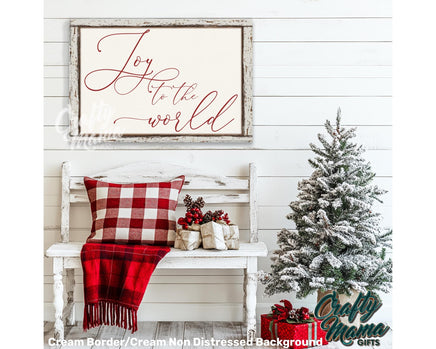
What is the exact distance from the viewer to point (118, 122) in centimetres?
293

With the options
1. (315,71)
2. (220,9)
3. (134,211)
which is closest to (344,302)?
(134,211)

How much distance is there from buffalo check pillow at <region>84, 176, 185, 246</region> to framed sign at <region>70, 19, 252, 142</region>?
12.2 inches

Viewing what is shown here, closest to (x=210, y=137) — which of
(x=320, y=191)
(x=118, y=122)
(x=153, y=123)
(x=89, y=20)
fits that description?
(x=153, y=123)

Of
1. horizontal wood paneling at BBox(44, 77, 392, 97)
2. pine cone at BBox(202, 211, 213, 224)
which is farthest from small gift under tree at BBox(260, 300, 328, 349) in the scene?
horizontal wood paneling at BBox(44, 77, 392, 97)

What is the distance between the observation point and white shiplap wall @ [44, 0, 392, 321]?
2932 mm

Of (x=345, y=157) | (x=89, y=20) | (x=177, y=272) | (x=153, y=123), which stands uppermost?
(x=89, y=20)

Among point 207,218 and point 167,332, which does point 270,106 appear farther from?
point 167,332

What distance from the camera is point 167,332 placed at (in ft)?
9.07

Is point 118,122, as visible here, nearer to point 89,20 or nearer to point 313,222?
point 89,20

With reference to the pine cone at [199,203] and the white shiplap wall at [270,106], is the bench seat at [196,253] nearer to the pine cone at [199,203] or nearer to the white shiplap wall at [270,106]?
the pine cone at [199,203]

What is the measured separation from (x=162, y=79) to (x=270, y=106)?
0.64 metres

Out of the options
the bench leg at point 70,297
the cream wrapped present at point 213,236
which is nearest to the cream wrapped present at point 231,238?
the cream wrapped present at point 213,236

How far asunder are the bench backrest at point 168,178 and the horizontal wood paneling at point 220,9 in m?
0.86
